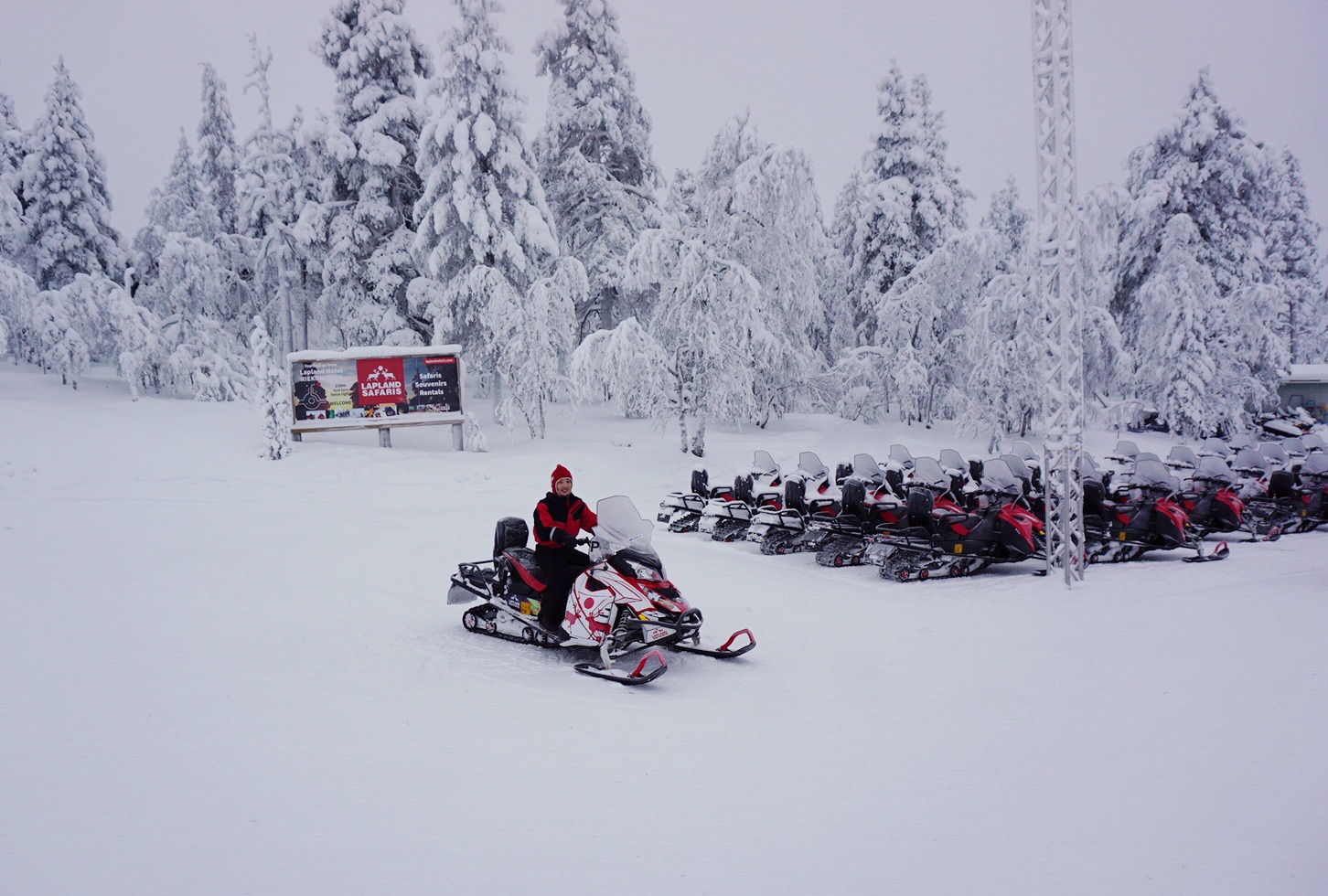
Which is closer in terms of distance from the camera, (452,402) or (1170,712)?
(1170,712)

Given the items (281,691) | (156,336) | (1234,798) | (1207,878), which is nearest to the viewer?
(1207,878)

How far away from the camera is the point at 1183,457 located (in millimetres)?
11719

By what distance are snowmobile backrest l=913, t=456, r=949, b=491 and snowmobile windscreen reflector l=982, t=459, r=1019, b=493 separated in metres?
0.52

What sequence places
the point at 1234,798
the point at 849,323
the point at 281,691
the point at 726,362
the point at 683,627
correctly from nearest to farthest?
the point at 1234,798 < the point at 281,691 < the point at 683,627 < the point at 726,362 < the point at 849,323

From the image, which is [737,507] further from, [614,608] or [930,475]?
[614,608]

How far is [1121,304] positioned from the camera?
23.3 metres

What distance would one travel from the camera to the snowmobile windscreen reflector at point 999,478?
953cm

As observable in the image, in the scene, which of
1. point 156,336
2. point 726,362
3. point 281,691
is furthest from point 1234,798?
point 156,336

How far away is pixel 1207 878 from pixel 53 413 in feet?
69.1

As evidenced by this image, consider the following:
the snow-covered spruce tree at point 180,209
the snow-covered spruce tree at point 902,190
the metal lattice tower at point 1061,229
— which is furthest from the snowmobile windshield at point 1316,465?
the snow-covered spruce tree at point 180,209

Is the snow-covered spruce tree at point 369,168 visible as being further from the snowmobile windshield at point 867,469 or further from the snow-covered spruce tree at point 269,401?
the snowmobile windshield at point 867,469

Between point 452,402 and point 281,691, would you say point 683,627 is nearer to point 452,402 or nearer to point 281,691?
point 281,691

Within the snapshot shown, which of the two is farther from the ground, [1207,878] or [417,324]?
[417,324]

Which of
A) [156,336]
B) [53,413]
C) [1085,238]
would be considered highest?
[1085,238]
